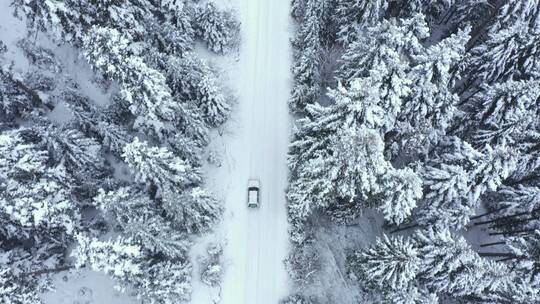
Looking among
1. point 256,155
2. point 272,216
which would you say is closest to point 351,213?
point 272,216

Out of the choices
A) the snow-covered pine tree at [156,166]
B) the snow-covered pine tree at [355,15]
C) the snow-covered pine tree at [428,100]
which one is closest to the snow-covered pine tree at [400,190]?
the snow-covered pine tree at [428,100]

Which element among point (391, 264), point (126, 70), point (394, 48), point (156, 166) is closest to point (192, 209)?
point (156, 166)

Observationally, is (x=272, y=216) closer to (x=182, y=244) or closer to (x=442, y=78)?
(x=182, y=244)

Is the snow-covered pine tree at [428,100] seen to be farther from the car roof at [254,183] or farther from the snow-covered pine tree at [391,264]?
the car roof at [254,183]

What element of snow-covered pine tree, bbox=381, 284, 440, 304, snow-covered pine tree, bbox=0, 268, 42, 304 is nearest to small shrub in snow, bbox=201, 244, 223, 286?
snow-covered pine tree, bbox=0, 268, 42, 304

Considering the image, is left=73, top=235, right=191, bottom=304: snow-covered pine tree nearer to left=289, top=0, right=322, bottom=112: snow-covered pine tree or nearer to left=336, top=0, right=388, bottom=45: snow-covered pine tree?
left=289, top=0, right=322, bottom=112: snow-covered pine tree
